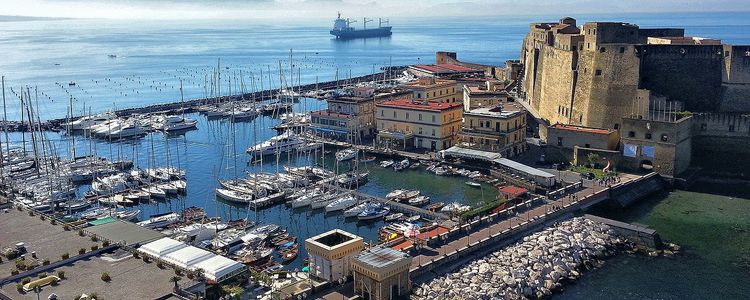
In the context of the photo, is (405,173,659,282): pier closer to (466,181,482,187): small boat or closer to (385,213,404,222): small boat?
(385,213,404,222): small boat

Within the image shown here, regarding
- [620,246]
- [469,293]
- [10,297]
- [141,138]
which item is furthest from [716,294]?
[141,138]

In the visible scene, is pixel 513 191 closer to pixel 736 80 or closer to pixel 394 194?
pixel 394 194

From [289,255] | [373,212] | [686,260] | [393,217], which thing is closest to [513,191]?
[393,217]

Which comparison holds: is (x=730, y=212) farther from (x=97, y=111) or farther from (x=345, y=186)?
(x=97, y=111)

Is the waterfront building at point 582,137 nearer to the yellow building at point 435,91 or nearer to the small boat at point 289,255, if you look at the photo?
the yellow building at point 435,91

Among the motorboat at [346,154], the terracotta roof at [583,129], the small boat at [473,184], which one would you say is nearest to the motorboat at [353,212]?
the small boat at [473,184]

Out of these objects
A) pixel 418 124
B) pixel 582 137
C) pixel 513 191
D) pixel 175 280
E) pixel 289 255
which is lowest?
pixel 289 255
